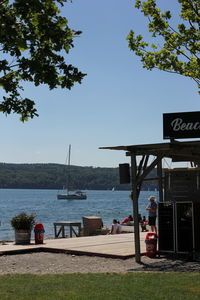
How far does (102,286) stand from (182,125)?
5.33 m

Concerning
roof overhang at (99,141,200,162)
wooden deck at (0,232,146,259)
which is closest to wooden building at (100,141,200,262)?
roof overhang at (99,141,200,162)

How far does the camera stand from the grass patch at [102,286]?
8734 millimetres

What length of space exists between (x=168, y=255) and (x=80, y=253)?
2.50 meters

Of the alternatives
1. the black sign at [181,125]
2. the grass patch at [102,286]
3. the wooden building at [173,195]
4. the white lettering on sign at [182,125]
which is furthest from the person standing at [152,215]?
the grass patch at [102,286]

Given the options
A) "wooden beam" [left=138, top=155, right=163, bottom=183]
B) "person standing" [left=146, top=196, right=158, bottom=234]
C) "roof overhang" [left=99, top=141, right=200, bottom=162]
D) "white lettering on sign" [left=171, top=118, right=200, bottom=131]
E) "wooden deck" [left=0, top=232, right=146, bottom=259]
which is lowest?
"wooden deck" [left=0, top=232, right=146, bottom=259]

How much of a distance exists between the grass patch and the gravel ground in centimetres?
110

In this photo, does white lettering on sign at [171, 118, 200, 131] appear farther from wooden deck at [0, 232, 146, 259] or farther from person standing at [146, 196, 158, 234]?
person standing at [146, 196, 158, 234]

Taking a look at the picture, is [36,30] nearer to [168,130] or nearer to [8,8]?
[8,8]

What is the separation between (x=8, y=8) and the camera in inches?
302

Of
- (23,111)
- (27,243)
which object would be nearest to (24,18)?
(23,111)

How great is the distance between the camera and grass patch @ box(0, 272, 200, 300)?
28.7 ft

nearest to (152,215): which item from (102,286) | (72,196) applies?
(102,286)

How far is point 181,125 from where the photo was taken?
1349 cm

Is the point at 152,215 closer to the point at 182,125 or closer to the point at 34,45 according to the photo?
the point at 182,125
